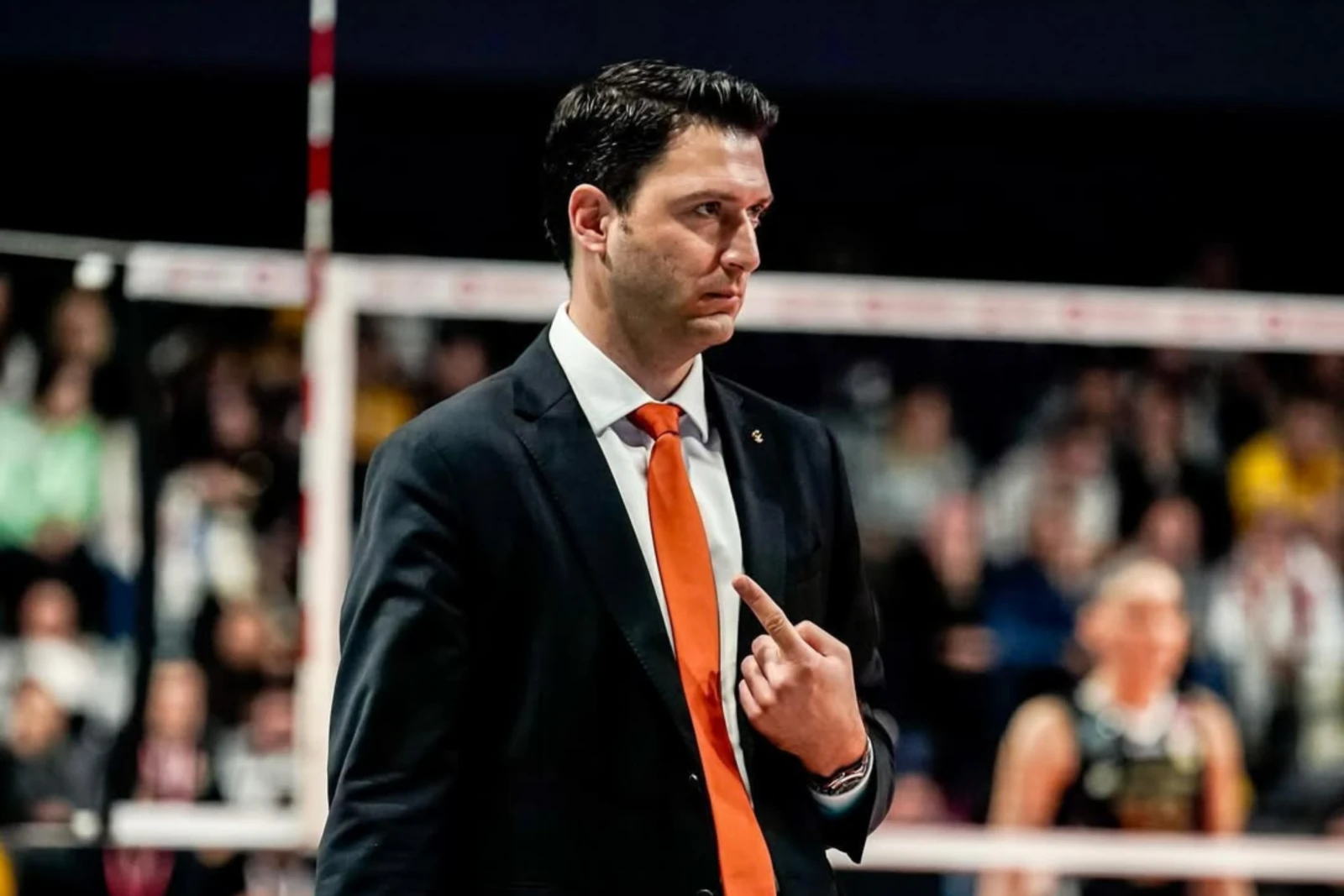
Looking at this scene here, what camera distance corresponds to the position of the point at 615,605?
6.55 feet

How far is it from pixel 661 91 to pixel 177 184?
20.6 ft

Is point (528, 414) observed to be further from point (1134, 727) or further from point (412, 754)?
point (1134, 727)

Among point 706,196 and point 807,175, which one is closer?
point 706,196

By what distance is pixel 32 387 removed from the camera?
5.57 m

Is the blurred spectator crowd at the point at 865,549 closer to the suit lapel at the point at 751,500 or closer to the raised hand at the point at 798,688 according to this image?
the suit lapel at the point at 751,500

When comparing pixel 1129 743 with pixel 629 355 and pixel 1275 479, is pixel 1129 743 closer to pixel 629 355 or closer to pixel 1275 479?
pixel 1275 479

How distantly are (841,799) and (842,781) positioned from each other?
0.08 ft

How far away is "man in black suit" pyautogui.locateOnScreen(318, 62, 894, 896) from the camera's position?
195 cm

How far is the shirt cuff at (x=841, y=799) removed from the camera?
2100 millimetres

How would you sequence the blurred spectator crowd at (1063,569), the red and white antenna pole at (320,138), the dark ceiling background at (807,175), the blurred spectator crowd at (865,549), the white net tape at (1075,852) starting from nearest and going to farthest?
1. the red and white antenna pole at (320,138)
2. the white net tape at (1075,852)
3. the blurred spectator crowd at (865,549)
4. the blurred spectator crowd at (1063,569)
5. the dark ceiling background at (807,175)

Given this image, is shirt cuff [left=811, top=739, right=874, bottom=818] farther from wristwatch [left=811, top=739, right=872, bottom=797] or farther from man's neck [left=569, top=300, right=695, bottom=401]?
man's neck [left=569, top=300, right=695, bottom=401]

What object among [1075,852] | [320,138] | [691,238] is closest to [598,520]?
[691,238]

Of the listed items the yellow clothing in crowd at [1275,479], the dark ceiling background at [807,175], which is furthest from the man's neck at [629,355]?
the dark ceiling background at [807,175]

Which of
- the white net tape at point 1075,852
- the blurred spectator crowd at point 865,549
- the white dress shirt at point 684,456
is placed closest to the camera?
the white dress shirt at point 684,456
